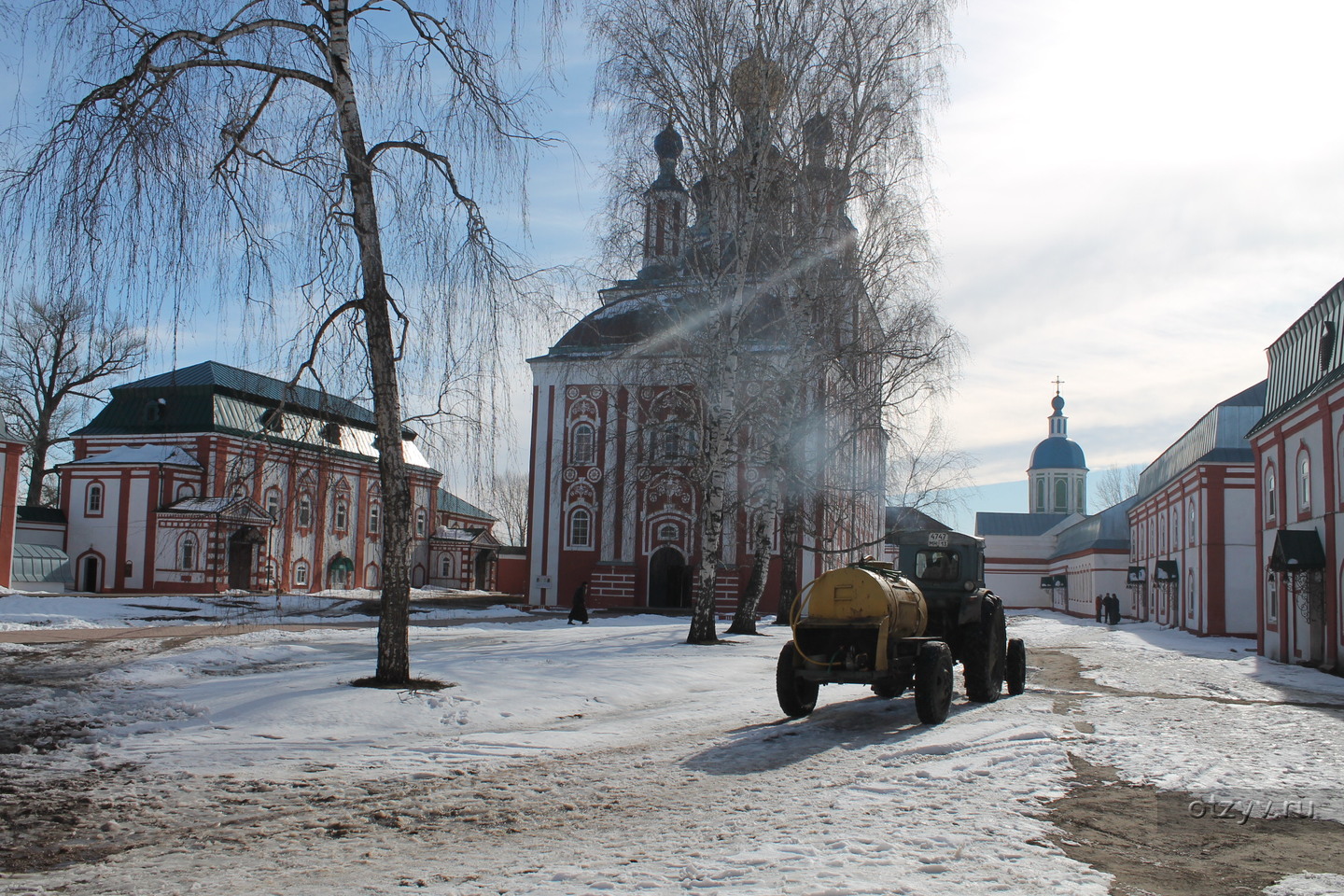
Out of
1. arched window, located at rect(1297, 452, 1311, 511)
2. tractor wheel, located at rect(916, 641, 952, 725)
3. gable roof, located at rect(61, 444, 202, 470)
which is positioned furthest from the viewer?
gable roof, located at rect(61, 444, 202, 470)

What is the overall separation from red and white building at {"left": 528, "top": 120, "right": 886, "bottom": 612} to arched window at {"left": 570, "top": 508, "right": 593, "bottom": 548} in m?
0.04

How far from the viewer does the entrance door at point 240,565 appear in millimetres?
44312

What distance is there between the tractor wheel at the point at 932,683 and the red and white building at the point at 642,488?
488 inches

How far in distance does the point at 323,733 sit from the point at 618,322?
82.2 ft

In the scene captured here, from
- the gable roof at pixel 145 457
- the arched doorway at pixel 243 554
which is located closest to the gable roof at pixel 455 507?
the arched doorway at pixel 243 554

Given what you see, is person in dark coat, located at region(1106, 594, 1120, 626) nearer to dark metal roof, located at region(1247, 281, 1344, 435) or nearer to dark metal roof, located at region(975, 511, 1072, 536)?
dark metal roof, located at region(1247, 281, 1344, 435)

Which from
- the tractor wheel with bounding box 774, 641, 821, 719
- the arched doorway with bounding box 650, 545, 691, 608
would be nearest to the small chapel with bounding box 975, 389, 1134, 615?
the arched doorway with bounding box 650, 545, 691, 608

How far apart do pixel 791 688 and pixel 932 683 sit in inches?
61.6

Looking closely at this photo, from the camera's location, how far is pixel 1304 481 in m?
22.7

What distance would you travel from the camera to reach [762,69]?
2009cm

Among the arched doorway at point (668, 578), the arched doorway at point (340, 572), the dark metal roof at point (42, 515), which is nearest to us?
the arched doorway at point (668, 578)

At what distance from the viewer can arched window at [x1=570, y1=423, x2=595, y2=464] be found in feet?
131

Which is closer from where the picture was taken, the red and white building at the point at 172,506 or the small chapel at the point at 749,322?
the small chapel at the point at 749,322

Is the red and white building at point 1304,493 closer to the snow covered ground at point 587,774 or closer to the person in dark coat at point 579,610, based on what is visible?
the snow covered ground at point 587,774
